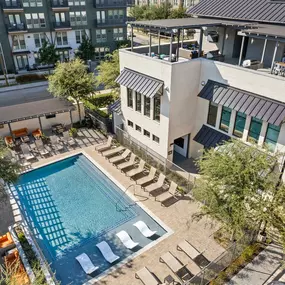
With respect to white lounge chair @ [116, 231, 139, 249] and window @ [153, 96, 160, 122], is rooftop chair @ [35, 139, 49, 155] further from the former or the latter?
white lounge chair @ [116, 231, 139, 249]

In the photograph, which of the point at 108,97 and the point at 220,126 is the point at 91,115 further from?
the point at 220,126

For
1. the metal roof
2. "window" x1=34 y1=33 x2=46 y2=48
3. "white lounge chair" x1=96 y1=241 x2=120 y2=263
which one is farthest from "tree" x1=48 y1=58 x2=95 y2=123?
"window" x1=34 y1=33 x2=46 y2=48

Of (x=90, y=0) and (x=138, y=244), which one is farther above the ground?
(x=90, y=0)

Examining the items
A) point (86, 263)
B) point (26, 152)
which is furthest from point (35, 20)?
point (86, 263)

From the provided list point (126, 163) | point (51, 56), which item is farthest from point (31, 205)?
point (51, 56)

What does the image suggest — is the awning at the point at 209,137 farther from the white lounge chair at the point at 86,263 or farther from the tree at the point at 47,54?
the tree at the point at 47,54

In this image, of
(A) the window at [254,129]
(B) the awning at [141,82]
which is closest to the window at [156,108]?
(B) the awning at [141,82]

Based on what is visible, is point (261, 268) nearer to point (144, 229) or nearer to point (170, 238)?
point (170, 238)

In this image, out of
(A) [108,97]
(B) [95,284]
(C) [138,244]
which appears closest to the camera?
(B) [95,284]
